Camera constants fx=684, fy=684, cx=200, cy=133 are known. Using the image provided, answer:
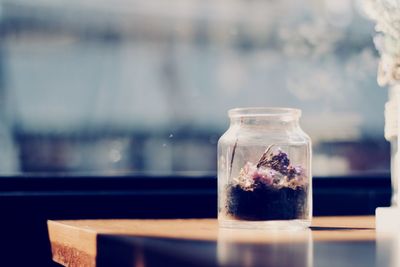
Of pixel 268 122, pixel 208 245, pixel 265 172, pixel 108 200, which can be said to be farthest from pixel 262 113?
pixel 108 200

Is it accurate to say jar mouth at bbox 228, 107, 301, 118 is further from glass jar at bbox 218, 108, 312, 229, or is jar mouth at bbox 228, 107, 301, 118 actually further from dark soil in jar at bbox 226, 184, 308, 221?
dark soil in jar at bbox 226, 184, 308, 221

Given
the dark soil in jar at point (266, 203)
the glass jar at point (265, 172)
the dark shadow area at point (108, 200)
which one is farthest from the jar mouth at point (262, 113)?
the dark shadow area at point (108, 200)

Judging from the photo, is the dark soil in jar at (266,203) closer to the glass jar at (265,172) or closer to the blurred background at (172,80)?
the glass jar at (265,172)

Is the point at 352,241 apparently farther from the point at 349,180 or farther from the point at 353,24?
the point at 353,24

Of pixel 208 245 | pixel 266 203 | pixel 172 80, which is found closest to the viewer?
pixel 208 245

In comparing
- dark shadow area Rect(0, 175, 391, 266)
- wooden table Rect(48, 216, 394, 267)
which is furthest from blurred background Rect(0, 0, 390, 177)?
wooden table Rect(48, 216, 394, 267)

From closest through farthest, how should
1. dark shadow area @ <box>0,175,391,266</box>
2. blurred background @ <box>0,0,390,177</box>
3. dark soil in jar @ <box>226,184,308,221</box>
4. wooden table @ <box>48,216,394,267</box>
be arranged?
wooden table @ <box>48,216,394,267</box> → dark soil in jar @ <box>226,184,308,221</box> → dark shadow area @ <box>0,175,391,266</box> → blurred background @ <box>0,0,390,177</box>

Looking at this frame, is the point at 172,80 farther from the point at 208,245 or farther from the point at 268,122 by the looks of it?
the point at 208,245
